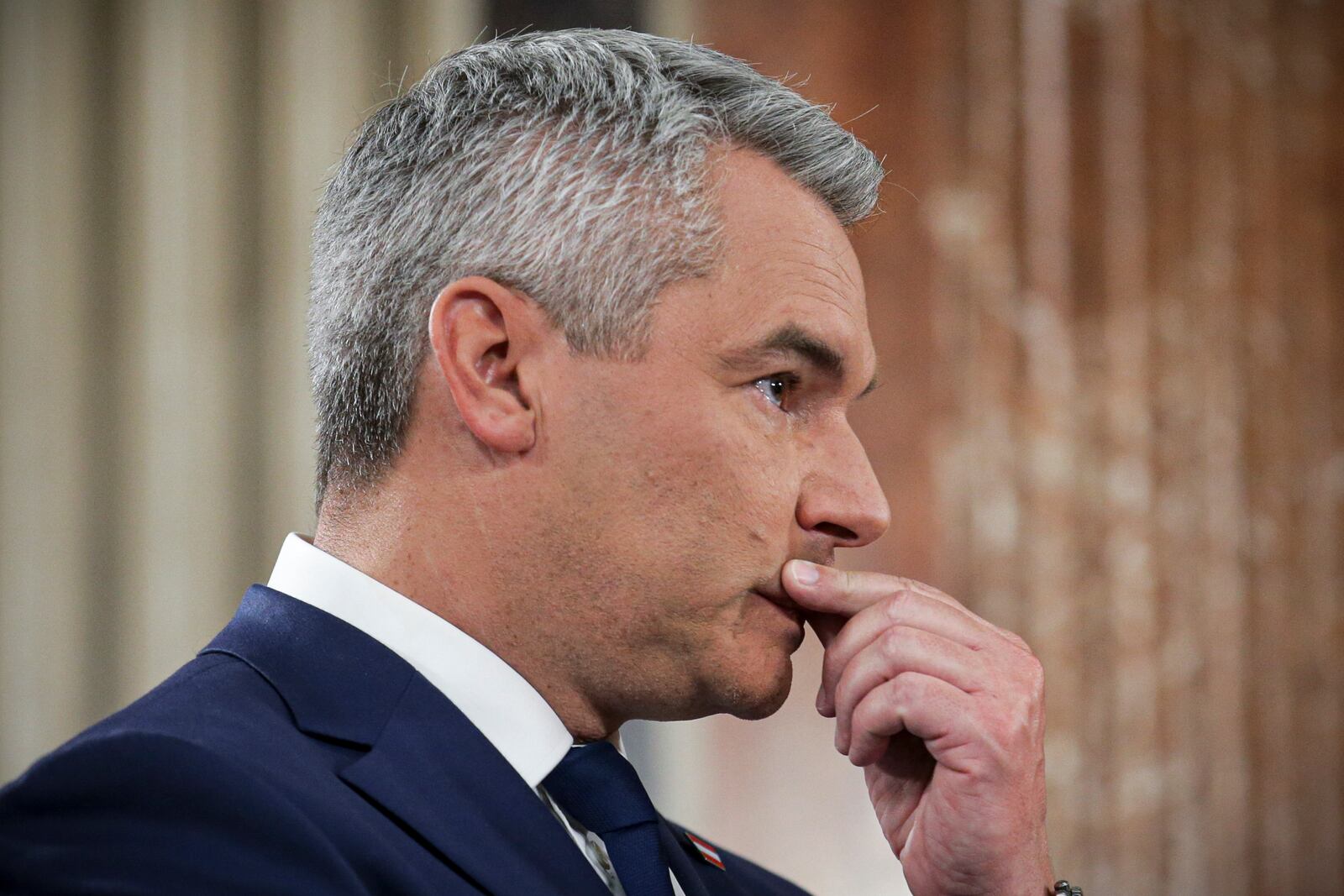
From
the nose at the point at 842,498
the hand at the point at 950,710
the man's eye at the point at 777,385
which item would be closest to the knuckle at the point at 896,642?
the hand at the point at 950,710

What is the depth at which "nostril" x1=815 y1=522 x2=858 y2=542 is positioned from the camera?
1352 millimetres

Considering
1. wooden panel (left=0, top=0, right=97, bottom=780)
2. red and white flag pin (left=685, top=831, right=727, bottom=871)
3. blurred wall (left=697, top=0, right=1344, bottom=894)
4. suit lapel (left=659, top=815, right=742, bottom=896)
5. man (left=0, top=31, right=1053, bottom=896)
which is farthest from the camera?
blurred wall (left=697, top=0, right=1344, bottom=894)

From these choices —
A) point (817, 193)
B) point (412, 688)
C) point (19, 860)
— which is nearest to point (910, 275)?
point (817, 193)

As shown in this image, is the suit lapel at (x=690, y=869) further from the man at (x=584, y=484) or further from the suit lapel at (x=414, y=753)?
the suit lapel at (x=414, y=753)

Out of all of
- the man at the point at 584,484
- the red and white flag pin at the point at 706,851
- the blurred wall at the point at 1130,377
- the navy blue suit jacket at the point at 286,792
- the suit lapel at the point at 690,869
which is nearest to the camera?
the navy blue suit jacket at the point at 286,792

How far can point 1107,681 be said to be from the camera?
11.6 feet

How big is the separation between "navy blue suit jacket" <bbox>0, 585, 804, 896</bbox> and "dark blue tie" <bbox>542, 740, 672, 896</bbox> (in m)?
0.08

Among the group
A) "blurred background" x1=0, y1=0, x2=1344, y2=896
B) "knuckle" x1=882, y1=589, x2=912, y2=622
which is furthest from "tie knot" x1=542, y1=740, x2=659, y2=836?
"blurred background" x1=0, y1=0, x2=1344, y2=896

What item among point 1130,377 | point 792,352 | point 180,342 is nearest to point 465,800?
point 792,352

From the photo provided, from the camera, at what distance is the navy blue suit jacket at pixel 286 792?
90cm

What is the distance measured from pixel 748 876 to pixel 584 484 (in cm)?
74

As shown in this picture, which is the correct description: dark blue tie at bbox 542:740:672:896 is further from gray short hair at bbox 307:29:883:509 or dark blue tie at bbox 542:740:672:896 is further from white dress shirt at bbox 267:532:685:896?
gray short hair at bbox 307:29:883:509

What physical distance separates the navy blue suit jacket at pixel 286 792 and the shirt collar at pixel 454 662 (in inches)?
1.6

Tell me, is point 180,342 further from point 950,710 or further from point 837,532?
point 950,710
